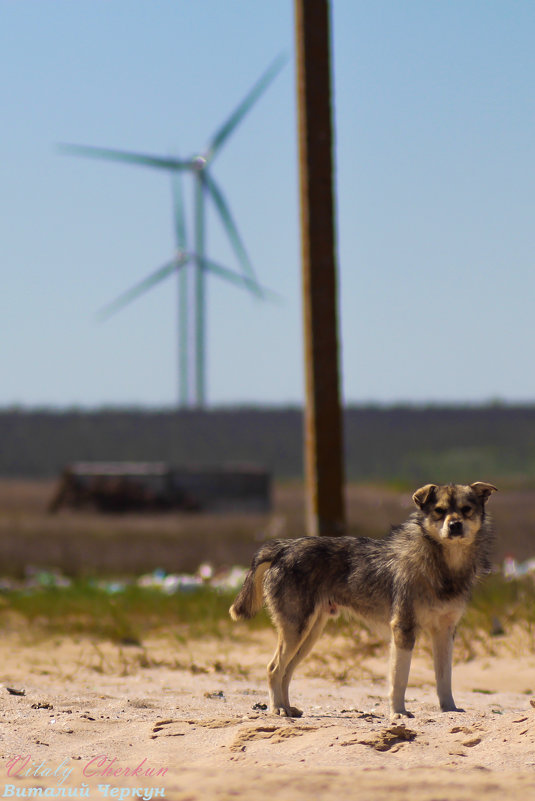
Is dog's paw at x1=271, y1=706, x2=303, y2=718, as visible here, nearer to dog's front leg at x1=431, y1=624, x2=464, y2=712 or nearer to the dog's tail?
the dog's tail

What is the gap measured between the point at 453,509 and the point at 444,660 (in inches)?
37.2

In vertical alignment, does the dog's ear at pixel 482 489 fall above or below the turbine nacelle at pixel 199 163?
below

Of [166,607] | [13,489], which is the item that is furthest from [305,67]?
[13,489]

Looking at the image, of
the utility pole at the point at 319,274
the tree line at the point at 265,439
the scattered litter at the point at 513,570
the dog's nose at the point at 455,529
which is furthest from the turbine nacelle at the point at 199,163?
the dog's nose at the point at 455,529

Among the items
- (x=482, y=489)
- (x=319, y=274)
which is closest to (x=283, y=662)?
(x=482, y=489)

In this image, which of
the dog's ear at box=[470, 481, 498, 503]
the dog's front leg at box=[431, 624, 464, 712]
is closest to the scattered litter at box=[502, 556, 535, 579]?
the dog's front leg at box=[431, 624, 464, 712]

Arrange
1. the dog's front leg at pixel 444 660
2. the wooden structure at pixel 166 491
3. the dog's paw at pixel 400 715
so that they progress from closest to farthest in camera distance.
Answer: the dog's paw at pixel 400 715 → the dog's front leg at pixel 444 660 → the wooden structure at pixel 166 491

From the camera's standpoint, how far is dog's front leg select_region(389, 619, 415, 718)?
555cm

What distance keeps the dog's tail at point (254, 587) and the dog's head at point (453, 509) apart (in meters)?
0.92

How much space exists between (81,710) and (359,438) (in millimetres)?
36509

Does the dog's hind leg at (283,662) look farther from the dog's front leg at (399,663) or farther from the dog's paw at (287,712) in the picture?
the dog's front leg at (399,663)

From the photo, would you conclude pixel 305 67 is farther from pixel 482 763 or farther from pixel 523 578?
pixel 482 763

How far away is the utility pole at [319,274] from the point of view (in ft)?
30.6

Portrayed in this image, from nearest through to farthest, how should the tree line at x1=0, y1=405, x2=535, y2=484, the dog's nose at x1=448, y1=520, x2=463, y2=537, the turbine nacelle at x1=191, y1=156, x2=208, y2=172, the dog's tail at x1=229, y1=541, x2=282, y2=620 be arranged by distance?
the dog's nose at x1=448, y1=520, x2=463, y2=537 < the dog's tail at x1=229, y1=541, x2=282, y2=620 < the turbine nacelle at x1=191, y1=156, x2=208, y2=172 < the tree line at x1=0, y1=405, x2=535, y2=484
